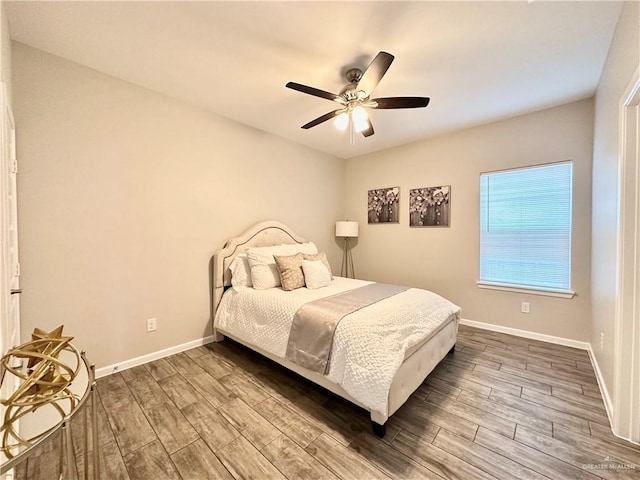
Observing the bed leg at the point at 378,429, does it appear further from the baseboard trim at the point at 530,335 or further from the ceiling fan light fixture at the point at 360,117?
the baseboard trim at the point at 530,335

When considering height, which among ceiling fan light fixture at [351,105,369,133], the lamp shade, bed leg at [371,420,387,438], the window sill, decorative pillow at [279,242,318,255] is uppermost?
ceiling fan light fixture at [351,105,369,133]

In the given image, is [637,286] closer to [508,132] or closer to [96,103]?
[508,132]

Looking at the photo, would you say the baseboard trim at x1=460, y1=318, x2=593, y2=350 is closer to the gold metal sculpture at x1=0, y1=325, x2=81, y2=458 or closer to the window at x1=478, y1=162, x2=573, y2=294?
the window at x1=478, y1=162, x2=573, y2=294

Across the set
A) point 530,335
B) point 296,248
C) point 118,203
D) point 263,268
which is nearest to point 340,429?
point 263,268

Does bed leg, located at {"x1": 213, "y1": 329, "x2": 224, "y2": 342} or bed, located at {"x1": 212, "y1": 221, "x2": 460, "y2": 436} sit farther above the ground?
bed, located at {"x1": 212, "y1": 221, "x2": 460, "y2": 436}

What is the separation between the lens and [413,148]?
12.9 ft

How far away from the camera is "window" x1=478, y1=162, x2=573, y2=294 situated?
9.53ft

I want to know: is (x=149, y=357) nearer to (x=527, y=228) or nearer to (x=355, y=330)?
(x=355, y=330)

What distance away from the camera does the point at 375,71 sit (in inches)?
68.8

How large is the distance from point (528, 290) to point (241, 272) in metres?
3.33

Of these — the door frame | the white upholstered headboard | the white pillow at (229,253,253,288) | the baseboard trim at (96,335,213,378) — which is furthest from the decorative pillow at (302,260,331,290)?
the door frame

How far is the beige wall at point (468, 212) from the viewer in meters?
2.79

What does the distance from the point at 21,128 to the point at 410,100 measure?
2879mm

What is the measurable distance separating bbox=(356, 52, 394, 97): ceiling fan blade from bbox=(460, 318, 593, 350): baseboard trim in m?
3.13
